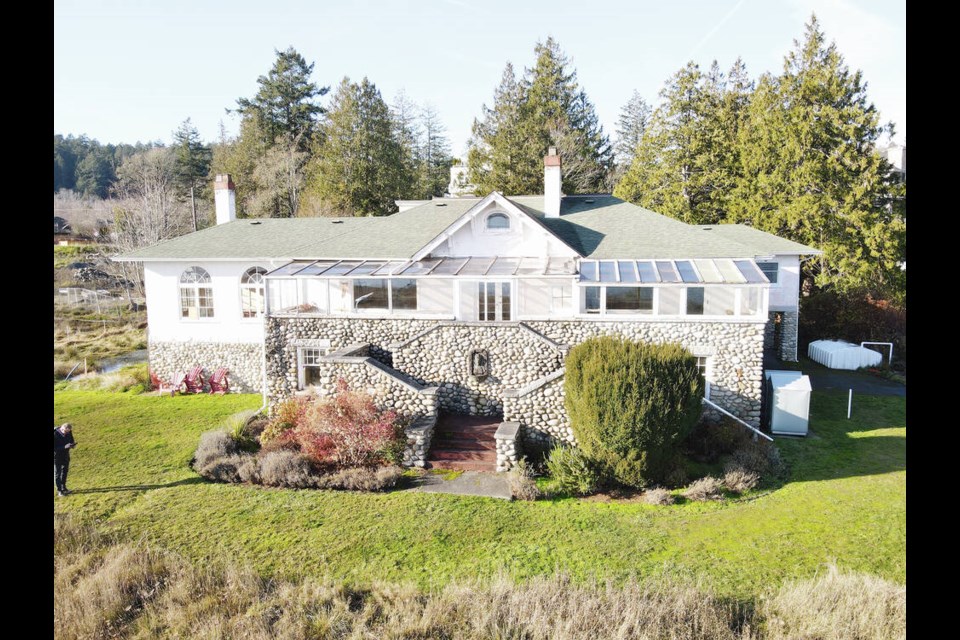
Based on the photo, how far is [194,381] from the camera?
20594 mm

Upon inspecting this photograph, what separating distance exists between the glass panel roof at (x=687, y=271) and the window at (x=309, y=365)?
11.7 meters

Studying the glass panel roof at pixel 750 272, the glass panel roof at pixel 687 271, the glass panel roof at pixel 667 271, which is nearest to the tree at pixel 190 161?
the glass panel roof at pixel 667 271

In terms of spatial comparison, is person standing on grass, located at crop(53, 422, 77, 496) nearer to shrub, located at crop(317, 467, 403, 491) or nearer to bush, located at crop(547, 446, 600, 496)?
shrub, located at crop(317, 467, 403, 491)

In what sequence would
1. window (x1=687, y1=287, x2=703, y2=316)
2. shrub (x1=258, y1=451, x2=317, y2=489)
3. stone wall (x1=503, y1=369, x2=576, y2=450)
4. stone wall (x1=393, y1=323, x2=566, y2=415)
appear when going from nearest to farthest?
shrub (x1=258, y1=451, x2=317, y2=489) → stone wall (x1=503, y1=369, x2=576, y2=450) → stone wall (x1=393, y1=323, x2=566, y2=415) → window (x1=687, y1=287, x2=703, y2=316)

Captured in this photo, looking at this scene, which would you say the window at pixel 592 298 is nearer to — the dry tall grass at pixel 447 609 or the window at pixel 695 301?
the window at pixel 695 301

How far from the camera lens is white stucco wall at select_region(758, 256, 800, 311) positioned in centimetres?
2325

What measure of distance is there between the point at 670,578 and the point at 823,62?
31.4 m

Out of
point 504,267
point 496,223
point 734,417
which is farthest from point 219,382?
point 734,417

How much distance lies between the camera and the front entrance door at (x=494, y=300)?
60.2ft

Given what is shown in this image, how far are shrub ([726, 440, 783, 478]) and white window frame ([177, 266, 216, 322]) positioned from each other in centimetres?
1895

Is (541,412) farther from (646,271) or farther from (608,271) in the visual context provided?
(646,271)

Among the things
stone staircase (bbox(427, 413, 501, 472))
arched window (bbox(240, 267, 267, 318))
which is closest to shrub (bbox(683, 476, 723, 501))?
stone staircase (bbox(427, 413, 501, 472))

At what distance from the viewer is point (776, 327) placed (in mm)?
25172
